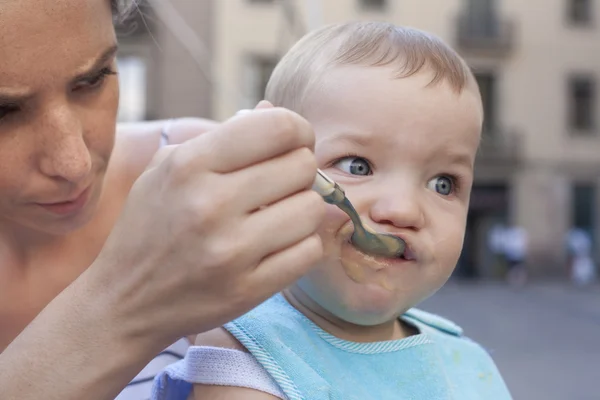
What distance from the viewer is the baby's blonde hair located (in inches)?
33.9

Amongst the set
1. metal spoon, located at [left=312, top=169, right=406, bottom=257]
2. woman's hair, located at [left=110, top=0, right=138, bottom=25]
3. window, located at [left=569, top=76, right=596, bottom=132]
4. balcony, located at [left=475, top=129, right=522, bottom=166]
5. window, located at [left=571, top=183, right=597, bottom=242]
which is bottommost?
window, located at [left=571, top=183, right=597, bottom=242]

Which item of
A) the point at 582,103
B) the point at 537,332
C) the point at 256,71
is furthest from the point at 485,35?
the point at 537,332

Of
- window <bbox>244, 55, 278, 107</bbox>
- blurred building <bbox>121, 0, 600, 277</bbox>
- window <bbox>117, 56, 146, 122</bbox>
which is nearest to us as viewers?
window <bbox>117, 56, 146, 122</bbox>

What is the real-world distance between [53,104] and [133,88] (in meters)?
11.4

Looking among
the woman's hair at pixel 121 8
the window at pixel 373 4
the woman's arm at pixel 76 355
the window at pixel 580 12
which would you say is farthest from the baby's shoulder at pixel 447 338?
the window at pixel 580 12

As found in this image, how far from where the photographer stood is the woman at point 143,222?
59 centimetres

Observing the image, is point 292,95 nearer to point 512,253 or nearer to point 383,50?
point 383,50

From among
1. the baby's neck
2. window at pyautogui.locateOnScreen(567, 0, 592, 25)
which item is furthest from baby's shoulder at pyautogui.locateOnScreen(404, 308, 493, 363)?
window at pyautogui.locateOnScreen(567, 0, 592, 25)

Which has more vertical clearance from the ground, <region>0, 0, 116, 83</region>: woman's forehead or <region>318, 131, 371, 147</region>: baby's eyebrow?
<region>0, 0, 116, 83</region>: woman's forehead

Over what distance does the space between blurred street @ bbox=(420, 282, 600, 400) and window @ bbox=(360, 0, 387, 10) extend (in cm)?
502

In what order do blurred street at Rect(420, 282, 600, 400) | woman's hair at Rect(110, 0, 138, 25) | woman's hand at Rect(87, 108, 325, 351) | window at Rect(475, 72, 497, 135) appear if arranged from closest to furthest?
woman's hand at Rect(87, 108, 325, 351), woman's hair at Rect(110, 0, 138, 25), blurred street at Rect(420, 282, 600, 400), window at Rect(475, 72, 497, 135)

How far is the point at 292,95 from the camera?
0.89 metres

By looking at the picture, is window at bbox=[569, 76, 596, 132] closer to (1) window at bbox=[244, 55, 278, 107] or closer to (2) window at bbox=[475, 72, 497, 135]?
(2) window at bbox=[475, 72, 497, 135]

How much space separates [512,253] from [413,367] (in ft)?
38.3
